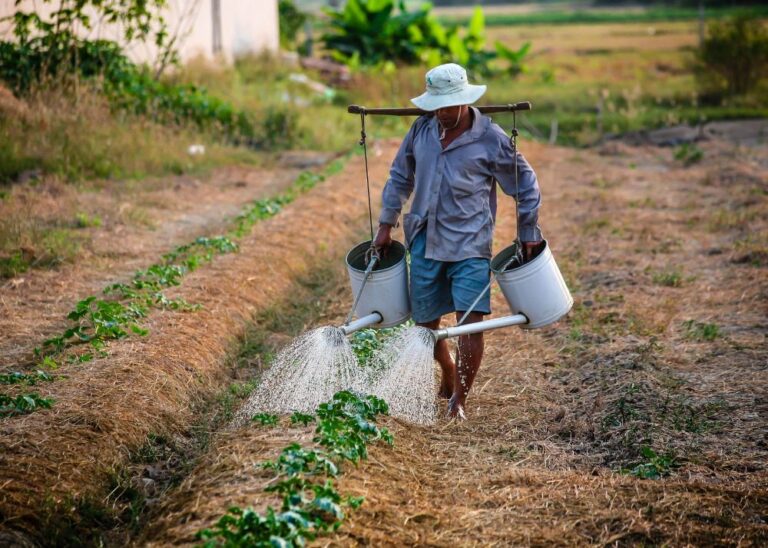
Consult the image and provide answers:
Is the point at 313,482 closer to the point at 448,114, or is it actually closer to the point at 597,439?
the point at 597,439

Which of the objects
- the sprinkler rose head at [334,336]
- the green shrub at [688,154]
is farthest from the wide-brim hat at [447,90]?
the green shrub at [688,154]

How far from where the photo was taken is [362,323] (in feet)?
16.0

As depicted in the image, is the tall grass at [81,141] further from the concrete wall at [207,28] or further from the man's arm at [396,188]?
the man's arm at [396,188]

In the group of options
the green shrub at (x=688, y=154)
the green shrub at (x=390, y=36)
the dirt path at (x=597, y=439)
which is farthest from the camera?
the green shrub at (x=390, y=36)

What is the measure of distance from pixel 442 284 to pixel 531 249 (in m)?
0.48

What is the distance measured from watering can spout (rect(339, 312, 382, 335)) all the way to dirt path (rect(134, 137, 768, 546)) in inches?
19.7

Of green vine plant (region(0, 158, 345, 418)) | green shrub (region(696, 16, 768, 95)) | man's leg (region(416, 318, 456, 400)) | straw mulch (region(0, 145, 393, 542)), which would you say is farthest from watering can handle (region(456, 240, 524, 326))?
green shrub (region(696, 16, 768, 95))

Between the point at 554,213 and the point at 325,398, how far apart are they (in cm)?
643

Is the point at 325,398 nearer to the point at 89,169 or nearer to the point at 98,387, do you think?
the point at 98,387

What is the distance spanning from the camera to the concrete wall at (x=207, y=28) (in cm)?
1327

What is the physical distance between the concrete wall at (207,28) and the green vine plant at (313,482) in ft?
27.4

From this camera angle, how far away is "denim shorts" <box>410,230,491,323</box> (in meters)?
4.89

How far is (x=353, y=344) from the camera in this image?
560 cm

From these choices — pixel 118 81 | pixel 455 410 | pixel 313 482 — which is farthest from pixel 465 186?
pixel 118 81
